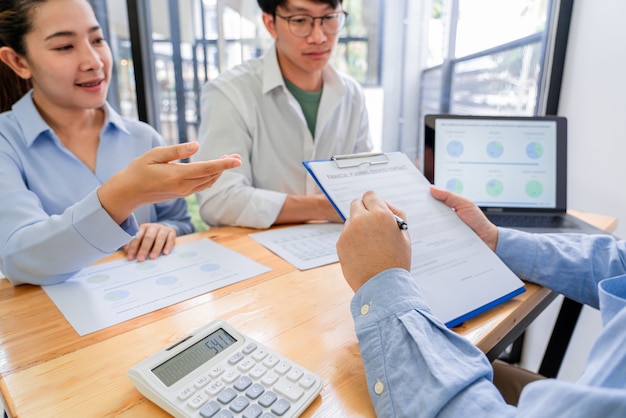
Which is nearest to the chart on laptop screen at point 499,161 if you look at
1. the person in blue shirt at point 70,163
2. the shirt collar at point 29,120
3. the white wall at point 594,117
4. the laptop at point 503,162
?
the laptop at point 503,162

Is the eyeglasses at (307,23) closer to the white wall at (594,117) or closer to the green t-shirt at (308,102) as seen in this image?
the green t-shirt at (308,102)

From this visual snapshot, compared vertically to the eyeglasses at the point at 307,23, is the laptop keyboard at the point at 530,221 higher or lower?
lower

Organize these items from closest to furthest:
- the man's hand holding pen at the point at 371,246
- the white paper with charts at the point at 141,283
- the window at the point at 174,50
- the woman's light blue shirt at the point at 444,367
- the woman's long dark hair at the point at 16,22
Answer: the woman's light blue shirt at the point at 444,367 < the man's hand holding pen at the point at 371,246 < the white paper with charts at the point at 141,283 < the woman's long dark hair at the point at 16,22 < the window at the point at 174,50

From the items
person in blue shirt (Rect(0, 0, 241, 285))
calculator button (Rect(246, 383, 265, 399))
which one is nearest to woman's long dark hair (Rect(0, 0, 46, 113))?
person in blue shirt (Rect(0, 0, 241, 285))

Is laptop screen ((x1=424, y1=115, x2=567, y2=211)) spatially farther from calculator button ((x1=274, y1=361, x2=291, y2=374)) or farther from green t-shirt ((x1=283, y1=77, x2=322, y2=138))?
calculator button ((x1=274, y1=361, x2=291, y2=374))

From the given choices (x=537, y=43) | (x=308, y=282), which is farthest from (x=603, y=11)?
(x=308, y=282)

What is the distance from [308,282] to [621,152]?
3.52ft

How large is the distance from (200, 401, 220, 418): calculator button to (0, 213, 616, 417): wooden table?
0.06m

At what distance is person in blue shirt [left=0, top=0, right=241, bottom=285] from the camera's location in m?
0.68

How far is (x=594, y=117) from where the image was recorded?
1.32 metres

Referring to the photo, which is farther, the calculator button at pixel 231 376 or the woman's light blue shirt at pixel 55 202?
the woman's light blue shirt at pixel 55 202

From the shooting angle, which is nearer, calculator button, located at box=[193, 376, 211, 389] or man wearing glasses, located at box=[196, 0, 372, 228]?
calculator button, located at box=[193, 376, 211, 389]

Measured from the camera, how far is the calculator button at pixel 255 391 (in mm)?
436

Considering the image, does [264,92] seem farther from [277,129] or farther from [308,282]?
[308,282]
